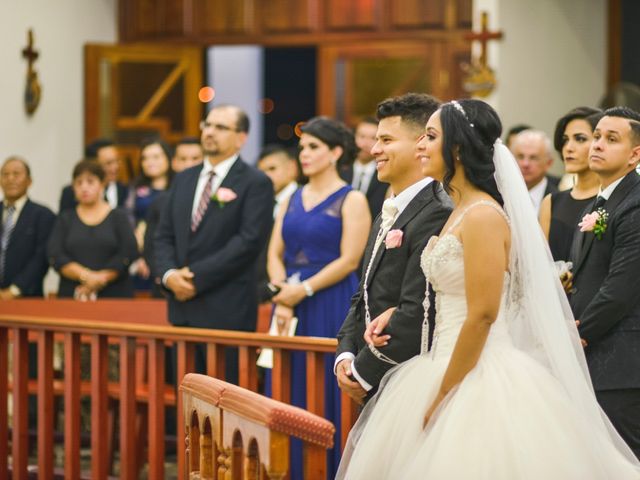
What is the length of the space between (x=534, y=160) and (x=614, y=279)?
2386 millimetres

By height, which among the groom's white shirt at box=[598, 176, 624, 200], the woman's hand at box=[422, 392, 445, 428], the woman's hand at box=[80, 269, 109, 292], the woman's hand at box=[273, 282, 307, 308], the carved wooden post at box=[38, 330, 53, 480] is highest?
the groom's white shirt at box=[598, 176, 624, 200]

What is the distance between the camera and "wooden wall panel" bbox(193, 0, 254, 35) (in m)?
11.4

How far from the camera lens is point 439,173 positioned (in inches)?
139

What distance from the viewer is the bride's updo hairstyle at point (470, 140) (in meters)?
3.48

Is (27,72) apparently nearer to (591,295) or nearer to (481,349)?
(591,295)

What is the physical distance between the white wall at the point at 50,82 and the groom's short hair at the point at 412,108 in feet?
22.6

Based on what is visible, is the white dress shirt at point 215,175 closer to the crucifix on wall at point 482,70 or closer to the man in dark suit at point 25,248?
the man in dark suit at point 25,248

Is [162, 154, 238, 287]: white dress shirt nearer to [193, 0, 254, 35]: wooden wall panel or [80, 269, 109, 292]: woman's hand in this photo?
[80, 269, 109, 292]: woman's hand

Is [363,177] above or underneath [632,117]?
underneath

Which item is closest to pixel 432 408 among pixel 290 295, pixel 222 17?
pixel 290 295

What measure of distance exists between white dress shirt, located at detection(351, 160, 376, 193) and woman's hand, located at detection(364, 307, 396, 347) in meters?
3.46

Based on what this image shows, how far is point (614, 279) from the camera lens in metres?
4.25

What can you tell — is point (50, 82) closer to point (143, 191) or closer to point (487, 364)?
point (143, 191)

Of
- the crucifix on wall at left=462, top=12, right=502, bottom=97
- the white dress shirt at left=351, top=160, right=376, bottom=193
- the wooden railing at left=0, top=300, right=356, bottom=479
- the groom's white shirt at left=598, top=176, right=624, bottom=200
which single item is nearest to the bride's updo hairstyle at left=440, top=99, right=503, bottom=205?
the groom's white shirt at left=598, top=176, right=624, bottom=200
